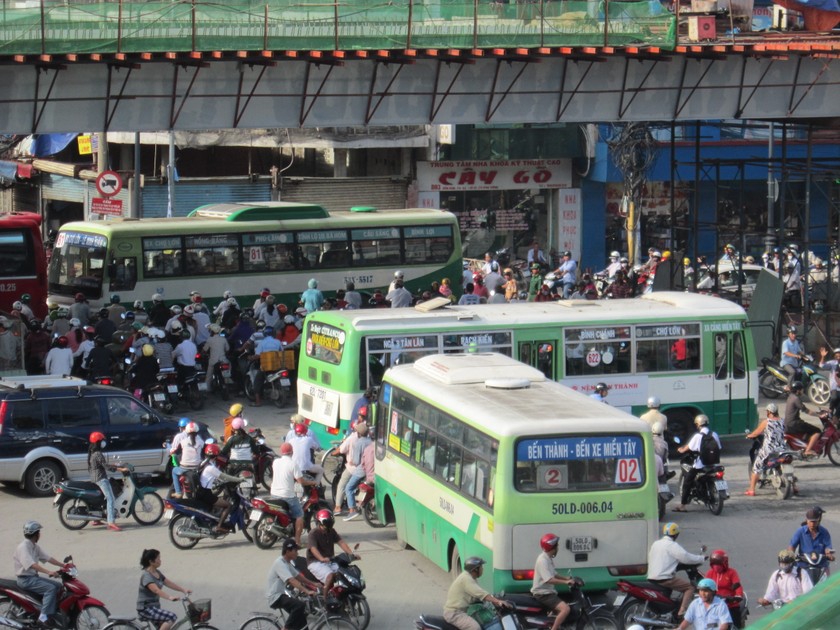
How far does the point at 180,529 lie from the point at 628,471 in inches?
Result: 207

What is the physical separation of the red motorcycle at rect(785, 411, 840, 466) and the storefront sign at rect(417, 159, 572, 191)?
21.4 m

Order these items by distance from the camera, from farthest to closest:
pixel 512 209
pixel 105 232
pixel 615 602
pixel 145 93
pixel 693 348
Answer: pixel 512 209 → pixel 105 232 → pixel 145 93 → pixel 693 348 → pixel 615 602

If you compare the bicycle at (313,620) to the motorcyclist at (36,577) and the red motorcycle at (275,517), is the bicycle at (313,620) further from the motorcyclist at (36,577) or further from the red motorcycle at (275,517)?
the red motorcycle at (275,517)

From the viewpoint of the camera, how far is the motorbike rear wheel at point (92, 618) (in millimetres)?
10922

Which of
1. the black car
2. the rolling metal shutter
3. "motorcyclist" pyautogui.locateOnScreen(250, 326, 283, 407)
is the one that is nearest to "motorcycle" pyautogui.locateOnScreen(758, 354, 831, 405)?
"motorcyclist" pyautogui.locateOnScreen(250, 326, 283, 407)

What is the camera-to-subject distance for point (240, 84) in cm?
2300

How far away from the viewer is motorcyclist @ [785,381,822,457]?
17.6 metres

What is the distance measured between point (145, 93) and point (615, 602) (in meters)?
14.5

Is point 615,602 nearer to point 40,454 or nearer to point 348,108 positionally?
point 40,454

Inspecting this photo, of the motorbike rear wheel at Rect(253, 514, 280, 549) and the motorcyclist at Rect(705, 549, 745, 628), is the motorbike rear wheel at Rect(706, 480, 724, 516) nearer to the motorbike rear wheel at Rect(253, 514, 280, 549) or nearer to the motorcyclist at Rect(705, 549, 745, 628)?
the motorcyclist at Rect(705, 549, 745, 628)

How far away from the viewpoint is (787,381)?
853 inches

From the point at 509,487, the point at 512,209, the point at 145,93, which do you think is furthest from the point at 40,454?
the point at 512,209

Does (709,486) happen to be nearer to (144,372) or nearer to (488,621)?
(488,621)

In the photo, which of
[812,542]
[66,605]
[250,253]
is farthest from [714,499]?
[250,253]
